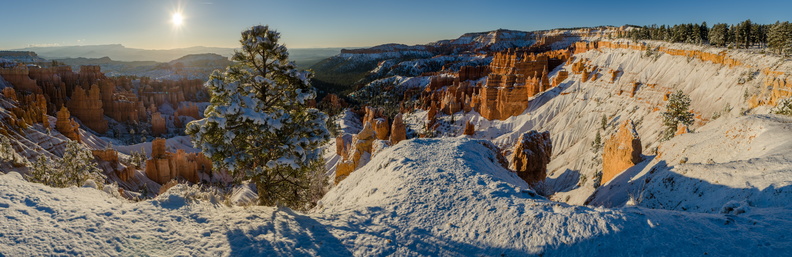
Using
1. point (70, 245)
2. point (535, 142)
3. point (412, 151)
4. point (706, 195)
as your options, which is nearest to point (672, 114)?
point (535, 142)

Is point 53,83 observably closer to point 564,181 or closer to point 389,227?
point 389,227

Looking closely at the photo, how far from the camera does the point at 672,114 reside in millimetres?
33875

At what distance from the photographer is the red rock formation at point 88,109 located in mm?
68125

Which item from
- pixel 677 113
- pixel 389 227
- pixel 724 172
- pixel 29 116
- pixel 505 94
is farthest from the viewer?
pixel 505 94

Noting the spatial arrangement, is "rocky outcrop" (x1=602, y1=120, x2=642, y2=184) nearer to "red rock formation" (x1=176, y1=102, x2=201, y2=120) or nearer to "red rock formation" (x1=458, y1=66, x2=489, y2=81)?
"red rock formation" (x1=458, y1=66, x2=489, y2=81)

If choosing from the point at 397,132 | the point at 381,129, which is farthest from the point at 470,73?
the point at 397,132

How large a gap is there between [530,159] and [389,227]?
777 inches

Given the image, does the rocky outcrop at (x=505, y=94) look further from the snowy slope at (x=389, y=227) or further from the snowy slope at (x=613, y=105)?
the snowy slope at (x=389, y=227)

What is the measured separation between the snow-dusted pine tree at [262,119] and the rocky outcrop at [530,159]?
1855cm

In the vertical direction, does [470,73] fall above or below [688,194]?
above

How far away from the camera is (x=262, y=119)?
11031mm

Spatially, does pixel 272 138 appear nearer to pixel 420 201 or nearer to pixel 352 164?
pixel 420 201

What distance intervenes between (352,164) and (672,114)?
3073 centimetres

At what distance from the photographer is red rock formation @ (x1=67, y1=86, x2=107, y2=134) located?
68.1 m
